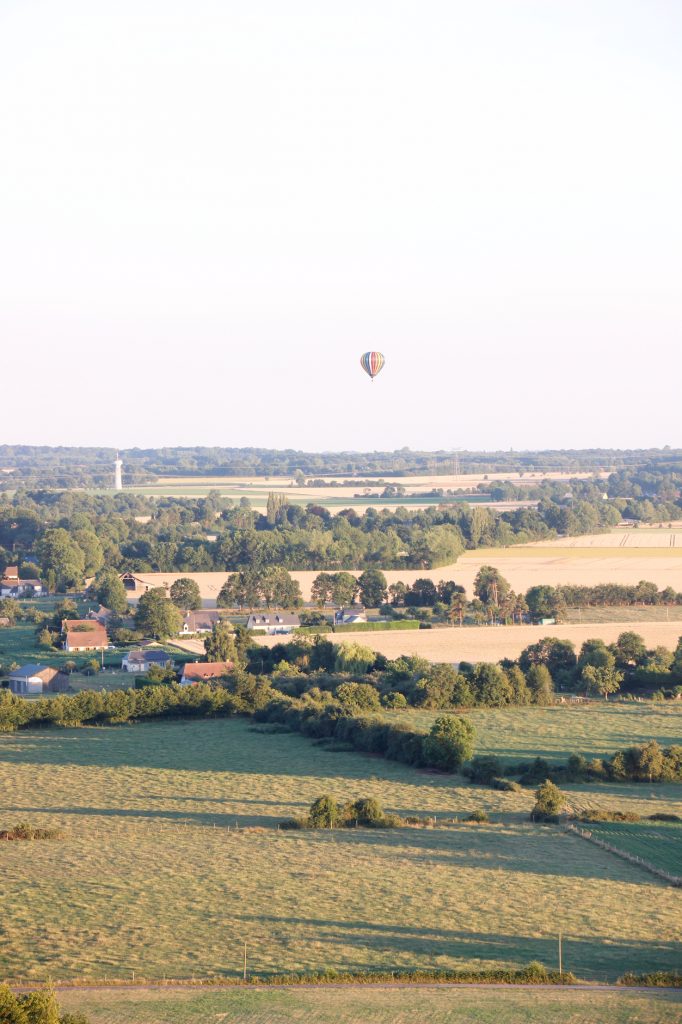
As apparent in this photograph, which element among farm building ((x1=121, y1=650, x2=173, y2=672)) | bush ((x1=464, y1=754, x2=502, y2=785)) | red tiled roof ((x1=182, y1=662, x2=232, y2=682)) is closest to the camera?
bush ((x1=464, y1=754, x2=502, y2=785))

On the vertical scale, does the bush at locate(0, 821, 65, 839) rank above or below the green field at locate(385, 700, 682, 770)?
above

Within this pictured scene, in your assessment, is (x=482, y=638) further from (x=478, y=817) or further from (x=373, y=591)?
(x=478, y=817)

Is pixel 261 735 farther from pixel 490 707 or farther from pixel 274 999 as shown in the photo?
pixel 274 999

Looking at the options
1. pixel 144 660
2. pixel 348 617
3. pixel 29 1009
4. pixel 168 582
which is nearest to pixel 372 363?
pixel 168 582

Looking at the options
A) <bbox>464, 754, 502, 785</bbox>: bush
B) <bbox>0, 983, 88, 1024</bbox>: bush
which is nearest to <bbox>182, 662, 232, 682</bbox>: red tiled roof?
<bbox>464, 754, 502, 785</bbox>: bush

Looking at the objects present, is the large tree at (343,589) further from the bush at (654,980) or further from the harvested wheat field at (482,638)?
the bush at (654,980)

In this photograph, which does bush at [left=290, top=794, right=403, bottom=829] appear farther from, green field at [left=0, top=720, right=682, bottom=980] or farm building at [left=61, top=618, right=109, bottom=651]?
farm building at [left=61, top=618, right=109, bottom=651]
